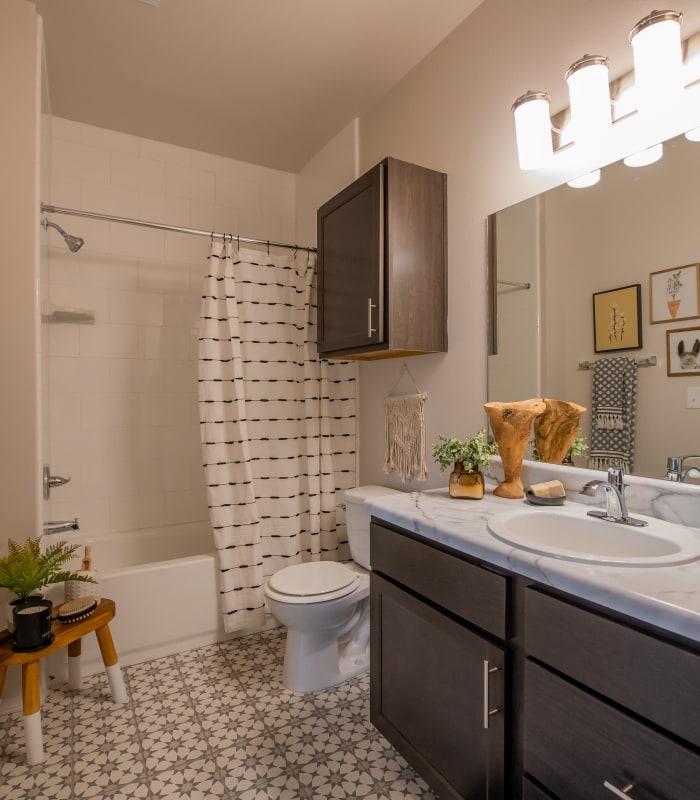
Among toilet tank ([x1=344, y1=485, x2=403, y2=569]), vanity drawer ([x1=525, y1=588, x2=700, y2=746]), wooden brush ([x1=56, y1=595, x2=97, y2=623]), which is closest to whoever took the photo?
vanity drawer ([x1=525, y1=588, x2=700, y2=746])

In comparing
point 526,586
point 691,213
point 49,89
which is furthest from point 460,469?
point 49,89

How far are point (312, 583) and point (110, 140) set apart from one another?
105 inches

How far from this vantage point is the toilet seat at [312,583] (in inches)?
72.6

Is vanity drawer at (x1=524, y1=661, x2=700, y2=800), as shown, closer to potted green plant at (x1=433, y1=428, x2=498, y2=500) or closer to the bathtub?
potted green plant at (x1=433, y1=428, x2=498, y2=500)

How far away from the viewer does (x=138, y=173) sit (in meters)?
2.85

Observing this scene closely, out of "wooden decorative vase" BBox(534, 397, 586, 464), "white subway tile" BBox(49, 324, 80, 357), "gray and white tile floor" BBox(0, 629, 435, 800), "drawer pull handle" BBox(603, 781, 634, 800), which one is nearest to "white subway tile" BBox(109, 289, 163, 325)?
"white subway tile" BBox(49, 324, 80, 357)

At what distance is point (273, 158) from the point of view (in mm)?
3074

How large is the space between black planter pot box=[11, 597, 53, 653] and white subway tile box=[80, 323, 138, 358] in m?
1.51

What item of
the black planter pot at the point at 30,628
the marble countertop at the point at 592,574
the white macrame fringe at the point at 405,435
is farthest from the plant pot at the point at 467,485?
the black planter pot at the point at 30,628

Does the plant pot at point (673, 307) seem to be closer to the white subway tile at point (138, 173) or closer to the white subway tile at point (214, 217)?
the white subway tile at point (214, 217)

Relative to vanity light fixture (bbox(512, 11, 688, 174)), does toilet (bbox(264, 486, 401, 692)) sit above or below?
below

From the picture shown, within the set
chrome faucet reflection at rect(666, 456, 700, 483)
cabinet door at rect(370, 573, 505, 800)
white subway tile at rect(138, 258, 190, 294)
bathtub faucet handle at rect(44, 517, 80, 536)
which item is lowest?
cabinet door at rect(370, 573, 505, 800)

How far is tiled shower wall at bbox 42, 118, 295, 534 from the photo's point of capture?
2.68m

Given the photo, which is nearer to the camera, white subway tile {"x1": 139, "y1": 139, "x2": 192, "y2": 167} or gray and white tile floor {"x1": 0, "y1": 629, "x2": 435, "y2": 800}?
gray and white tile floor {"x1": 0, "y1": 629, "x2": 435, "y2": 800}
